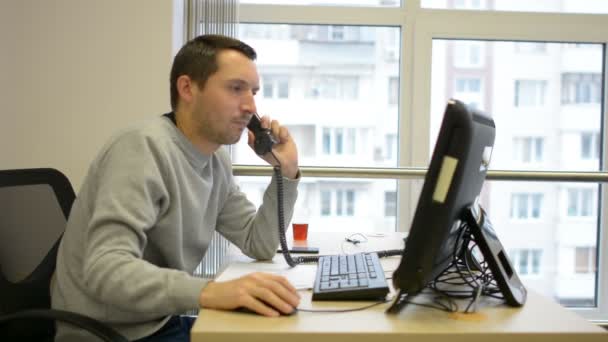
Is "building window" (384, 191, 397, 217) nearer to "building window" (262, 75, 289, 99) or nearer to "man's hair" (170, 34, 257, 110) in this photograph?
"building window" (262, 75, 289, 99)

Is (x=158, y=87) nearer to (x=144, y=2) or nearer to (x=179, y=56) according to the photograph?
(x=144, y=2)

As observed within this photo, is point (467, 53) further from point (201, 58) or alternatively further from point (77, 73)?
point (201, 58)

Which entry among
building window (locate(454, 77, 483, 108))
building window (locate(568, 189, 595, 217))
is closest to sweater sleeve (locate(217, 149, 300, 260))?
building window (locate(454, 77, 483, 108))

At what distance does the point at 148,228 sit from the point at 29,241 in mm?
495

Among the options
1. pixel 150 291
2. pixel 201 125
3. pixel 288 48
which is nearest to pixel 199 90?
pixel 201 125

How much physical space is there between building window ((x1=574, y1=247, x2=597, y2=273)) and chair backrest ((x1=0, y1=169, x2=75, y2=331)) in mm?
2789

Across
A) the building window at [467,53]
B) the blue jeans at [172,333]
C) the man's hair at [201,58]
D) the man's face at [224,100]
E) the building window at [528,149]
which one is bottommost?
the blue jeans at [172,333]

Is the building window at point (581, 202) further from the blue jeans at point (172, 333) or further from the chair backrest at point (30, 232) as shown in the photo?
the chair backrest at point (30, 232)

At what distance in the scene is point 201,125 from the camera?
4.64 ft

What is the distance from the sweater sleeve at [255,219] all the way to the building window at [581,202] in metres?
2.21

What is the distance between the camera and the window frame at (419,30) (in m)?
3.11

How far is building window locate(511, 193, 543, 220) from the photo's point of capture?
3.27 metres

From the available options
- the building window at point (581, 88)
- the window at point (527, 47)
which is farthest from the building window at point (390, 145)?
the building window at point (581, 88)

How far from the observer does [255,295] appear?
942 millimetres
